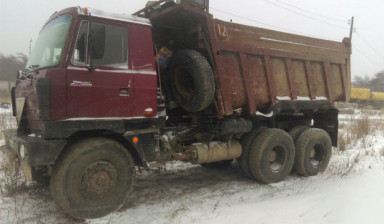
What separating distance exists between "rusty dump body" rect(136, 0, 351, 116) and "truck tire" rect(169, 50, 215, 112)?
30 cm

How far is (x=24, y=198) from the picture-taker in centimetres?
476

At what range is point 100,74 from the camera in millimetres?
4262

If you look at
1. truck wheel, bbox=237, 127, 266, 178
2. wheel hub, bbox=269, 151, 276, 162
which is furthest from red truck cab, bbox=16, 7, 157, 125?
wheel hub, bbox=269, 151, 276, 162

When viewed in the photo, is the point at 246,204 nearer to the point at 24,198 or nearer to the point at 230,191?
the point at 230,191

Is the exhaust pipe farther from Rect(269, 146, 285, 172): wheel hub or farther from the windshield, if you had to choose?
the windshield

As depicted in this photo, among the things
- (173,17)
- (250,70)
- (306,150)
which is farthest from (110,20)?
(306,150)

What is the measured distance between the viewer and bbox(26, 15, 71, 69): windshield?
13.8ft

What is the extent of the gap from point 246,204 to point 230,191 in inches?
30.1

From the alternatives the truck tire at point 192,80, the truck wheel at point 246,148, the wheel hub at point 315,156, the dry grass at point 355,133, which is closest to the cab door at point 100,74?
the truck tire at point 192,80

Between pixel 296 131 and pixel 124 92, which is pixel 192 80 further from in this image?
pixel 296 131

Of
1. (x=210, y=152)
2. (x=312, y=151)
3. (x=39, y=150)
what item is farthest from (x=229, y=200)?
(x=312, y=151)

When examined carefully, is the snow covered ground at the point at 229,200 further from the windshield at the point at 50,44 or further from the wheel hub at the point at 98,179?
the windshield at the point at 50,44

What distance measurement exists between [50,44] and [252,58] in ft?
11.7

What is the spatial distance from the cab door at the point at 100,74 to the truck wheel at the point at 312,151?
161 inches
